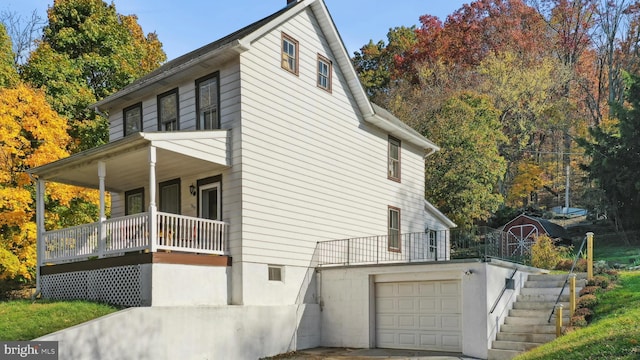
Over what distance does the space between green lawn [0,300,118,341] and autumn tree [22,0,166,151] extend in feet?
44.2

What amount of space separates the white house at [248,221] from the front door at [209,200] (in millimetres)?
35

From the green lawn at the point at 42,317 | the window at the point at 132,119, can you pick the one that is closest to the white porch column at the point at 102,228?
the green lawn at the point at 42,317

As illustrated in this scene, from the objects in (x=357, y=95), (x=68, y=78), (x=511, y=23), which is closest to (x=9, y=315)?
(x=357, y=95)

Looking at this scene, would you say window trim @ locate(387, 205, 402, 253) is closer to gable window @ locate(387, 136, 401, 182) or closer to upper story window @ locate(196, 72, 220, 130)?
gable window @ locate(387, 136, 401, 182)

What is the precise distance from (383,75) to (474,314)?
36.5 meters

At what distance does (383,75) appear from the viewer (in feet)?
159

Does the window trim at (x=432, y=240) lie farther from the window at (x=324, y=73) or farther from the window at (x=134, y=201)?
the window at (x=134, y=201)

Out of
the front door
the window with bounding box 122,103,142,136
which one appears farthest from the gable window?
the window with bounding box 122,103,142,136

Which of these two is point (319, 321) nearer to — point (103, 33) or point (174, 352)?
point (174, 352)

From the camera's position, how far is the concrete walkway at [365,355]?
46.4 feet

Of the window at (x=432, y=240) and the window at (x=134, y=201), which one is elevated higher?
the window at (x=134, y=201)

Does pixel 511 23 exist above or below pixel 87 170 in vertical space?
above

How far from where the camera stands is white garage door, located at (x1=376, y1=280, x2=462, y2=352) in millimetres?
15141

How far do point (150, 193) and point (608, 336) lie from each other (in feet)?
31.7
